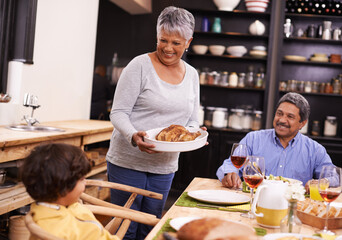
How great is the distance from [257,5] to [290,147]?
2.98 m

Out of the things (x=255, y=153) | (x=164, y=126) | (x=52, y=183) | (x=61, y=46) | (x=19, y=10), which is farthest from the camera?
(x=61, y=46)

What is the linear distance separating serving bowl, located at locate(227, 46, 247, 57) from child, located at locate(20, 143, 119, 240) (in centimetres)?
423

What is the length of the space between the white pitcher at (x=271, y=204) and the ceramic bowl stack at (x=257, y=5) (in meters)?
4.07

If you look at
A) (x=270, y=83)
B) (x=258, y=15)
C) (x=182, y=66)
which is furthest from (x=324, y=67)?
(x=182, y=66)

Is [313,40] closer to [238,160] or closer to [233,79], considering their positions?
[233,79]

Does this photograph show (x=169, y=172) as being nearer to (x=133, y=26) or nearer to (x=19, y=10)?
(x=19, y=10)

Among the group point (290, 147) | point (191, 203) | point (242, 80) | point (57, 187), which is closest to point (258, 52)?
point (242, 80)

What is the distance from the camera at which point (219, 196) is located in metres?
1.78

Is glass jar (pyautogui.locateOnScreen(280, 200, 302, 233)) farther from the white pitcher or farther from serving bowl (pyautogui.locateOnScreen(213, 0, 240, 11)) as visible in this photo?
serving bowl (pyautogui.locateOnScreen(213, 0, 240, 11))

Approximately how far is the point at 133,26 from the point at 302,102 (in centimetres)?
311

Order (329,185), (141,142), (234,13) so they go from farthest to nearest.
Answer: (234,13), (141,142), (329,185)

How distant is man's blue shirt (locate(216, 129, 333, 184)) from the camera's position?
247 cm

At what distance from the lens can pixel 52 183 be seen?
4.01ft

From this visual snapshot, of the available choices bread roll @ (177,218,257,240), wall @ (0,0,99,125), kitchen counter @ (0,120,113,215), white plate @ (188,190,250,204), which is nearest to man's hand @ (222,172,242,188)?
white plate @ (188,190,250,204)
